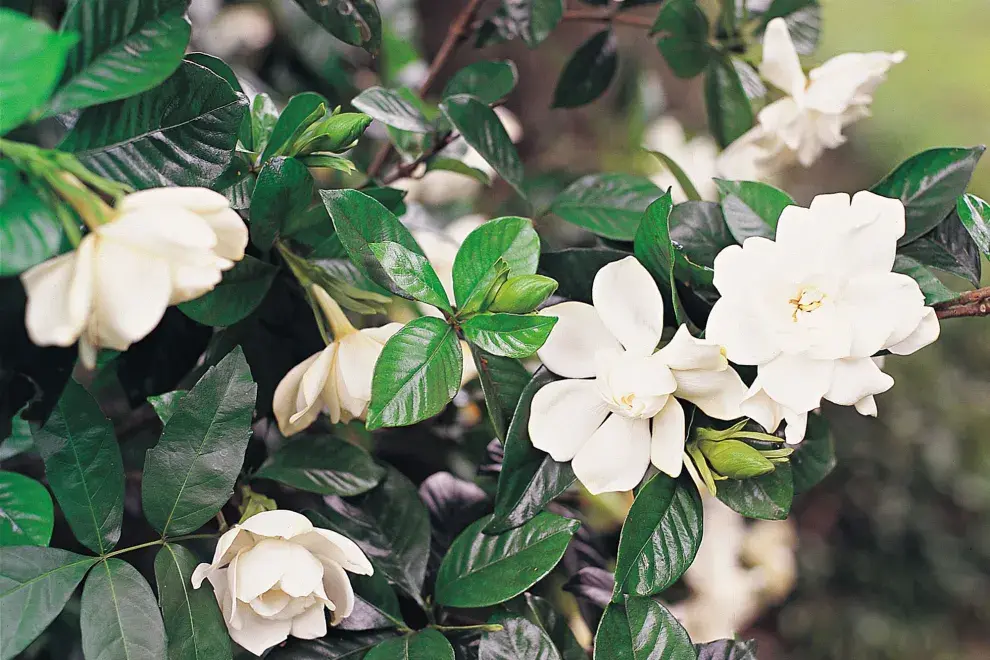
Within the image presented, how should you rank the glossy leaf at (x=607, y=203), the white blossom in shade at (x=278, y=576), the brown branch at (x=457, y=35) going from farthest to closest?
the brown branch at (x=457, y=35) → the glossy leaf at (x=607, y=203) → the white blossom in shade at (x=278, y=576)

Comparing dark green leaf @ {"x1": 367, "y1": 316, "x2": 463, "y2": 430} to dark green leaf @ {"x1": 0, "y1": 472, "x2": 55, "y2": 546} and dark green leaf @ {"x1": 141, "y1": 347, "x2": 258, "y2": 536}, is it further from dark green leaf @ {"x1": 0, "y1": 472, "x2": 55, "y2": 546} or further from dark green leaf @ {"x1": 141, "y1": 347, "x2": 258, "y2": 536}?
dark green leaf @ {"x1": 0, "y1": 472, "x2": 55, "y2": 546}

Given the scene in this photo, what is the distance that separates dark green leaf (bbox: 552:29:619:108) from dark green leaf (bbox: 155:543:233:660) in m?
0.55

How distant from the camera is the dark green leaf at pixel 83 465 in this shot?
39 cm

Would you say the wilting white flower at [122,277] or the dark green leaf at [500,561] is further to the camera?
the dark green leaf at [500,561]

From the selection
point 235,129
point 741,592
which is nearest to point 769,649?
point 741,592

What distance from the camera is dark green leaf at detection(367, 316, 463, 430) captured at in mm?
366

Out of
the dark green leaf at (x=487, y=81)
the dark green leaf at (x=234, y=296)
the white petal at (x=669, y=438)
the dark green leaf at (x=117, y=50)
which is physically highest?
the dark green leaf at (x=117, y=50)

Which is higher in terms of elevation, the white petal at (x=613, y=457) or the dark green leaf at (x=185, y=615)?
the white petal at (x=613, y=457)

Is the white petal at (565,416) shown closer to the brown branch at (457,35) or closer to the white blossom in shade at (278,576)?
the white blossom in shade at (278,576)

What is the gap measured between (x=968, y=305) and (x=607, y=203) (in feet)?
0.85

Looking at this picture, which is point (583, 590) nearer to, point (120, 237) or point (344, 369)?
point (344, 369)

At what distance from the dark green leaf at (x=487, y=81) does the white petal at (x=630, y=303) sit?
28 cm

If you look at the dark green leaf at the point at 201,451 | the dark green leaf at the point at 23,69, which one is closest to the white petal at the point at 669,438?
the dark green leaf at the point at 201,451

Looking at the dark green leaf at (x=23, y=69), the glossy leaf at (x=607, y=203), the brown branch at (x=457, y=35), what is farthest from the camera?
the brown branch at (x=457, y=35)
